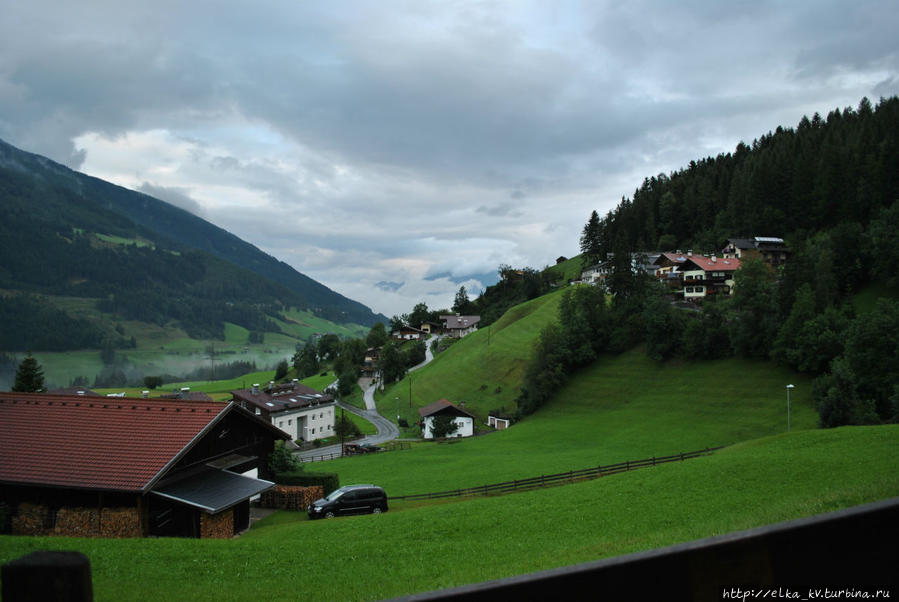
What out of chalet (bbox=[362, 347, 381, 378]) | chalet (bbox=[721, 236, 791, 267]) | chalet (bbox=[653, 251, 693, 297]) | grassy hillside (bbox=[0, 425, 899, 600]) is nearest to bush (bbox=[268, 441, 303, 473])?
grassy hillside (bbox=[0, 425, 899, 600])

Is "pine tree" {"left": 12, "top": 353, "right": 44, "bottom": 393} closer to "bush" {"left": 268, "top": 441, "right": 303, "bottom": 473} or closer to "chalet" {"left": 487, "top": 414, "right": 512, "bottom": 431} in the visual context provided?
"bush" {"left": 268, "top": 441, "right": 303, "bottom": 473}

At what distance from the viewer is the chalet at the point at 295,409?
75056 millimetres

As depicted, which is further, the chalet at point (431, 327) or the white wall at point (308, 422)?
the chalet at point (431, 327)

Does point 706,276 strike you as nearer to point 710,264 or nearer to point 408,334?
point 710,264

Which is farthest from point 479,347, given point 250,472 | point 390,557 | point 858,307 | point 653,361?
point 390,557

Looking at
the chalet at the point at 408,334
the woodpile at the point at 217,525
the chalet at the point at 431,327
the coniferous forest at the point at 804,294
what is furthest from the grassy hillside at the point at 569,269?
the woodpile at the point at 217,525

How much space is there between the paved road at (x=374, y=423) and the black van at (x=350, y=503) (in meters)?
39.5

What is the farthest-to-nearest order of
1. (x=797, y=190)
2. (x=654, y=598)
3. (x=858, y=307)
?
(x=797, y=190) < (x=858, y=307) < (x=654, y=598)

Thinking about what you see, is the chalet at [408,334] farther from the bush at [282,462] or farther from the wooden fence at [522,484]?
the bush at [282,462]

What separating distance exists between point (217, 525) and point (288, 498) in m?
6.03

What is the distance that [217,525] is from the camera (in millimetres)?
21594

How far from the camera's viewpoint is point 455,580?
37.6 ft

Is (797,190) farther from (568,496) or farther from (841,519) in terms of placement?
(841,519)

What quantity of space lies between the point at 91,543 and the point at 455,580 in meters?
11.8
